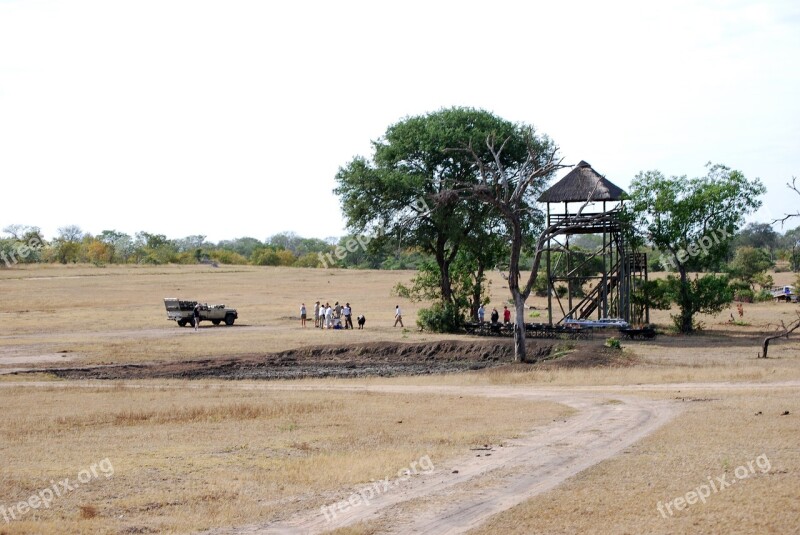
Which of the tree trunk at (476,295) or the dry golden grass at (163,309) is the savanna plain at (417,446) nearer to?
the dry golden grass at (163,309)

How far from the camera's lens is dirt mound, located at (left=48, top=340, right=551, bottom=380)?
36406 mm

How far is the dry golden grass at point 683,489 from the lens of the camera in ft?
40.0

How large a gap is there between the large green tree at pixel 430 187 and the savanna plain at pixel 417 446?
46.0 feet

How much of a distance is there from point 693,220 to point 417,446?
3843cm

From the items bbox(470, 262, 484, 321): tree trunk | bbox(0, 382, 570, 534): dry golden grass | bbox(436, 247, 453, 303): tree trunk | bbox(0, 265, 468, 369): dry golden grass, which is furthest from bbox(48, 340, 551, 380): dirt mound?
bbox(470, 262, 484, 321): tree trunk

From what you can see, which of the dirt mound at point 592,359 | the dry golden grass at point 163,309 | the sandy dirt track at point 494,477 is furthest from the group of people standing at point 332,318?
the sandy dirt track at point 494,477

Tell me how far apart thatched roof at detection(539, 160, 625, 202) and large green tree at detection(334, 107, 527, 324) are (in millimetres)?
4697

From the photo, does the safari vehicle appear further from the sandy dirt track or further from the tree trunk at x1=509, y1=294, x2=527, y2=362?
the sandy dirt track

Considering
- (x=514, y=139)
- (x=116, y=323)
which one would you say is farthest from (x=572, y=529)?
(x=116, y=323)

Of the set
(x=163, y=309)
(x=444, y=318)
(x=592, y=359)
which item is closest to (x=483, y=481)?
(x=592, y=359)

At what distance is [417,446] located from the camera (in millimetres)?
18344

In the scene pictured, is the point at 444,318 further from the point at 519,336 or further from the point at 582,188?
the point at 519,336

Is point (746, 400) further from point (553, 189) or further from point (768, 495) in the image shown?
point (553, 189)

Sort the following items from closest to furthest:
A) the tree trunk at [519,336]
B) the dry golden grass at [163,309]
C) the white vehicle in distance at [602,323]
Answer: the tree trunk at [519,336], the dry golden grass at [163,309], the white vehicle in distance at [602,323]
